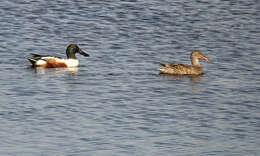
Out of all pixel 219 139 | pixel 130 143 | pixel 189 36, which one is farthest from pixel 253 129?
pixel 189 36

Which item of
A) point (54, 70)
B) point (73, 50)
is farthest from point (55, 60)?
point (73, 50)

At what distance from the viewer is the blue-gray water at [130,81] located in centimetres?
1775

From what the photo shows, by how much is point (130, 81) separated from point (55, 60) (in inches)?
130

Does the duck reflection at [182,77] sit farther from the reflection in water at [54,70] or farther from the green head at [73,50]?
the green head at [73,50]

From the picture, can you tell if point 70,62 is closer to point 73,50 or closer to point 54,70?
point 54,70

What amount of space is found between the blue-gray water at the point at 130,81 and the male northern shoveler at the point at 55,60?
0.92 feet

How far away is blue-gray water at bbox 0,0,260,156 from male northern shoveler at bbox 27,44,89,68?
0.28 metres

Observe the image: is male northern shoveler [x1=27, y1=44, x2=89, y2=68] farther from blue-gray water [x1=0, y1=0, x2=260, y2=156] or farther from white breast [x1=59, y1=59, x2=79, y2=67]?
blue-gray water [x1=0, y1=0, x2=260, y2=156]

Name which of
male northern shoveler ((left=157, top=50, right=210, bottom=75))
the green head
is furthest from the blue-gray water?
the green head

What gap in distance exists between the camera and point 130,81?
2414 cm

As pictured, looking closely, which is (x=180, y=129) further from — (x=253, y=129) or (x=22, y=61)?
(x=22, y=61)

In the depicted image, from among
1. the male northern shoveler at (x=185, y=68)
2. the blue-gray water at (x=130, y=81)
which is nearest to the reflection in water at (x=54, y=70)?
the blue-gray water at (x=130, y=81)

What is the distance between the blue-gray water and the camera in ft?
58.2

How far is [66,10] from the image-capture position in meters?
35.0
